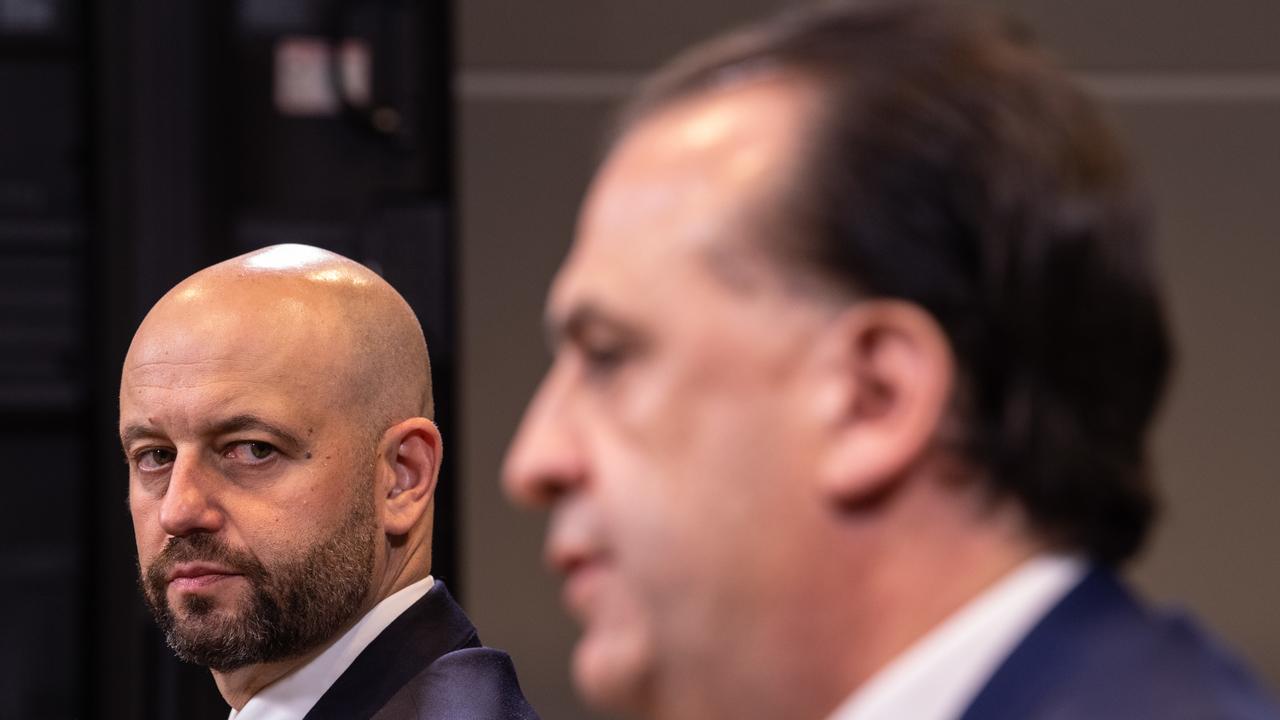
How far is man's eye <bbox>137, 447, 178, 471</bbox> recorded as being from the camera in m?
1.46

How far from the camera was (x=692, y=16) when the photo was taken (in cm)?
288

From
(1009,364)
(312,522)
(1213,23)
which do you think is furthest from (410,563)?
(1213,23)

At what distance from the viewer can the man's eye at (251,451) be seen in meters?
1.43

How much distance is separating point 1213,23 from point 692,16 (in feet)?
3.01

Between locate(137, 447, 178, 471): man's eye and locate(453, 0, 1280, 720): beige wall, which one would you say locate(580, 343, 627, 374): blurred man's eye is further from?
locate(453, 0, 1280, 720): beige wall

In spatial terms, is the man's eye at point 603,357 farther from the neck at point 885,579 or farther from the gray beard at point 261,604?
the gray beard at point 261,604

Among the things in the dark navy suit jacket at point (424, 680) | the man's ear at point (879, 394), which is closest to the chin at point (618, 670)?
the man's ear at point (879, 394)

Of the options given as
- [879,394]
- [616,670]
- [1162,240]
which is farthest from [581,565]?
[1162,240]

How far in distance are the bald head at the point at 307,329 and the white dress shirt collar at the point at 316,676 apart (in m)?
0.17

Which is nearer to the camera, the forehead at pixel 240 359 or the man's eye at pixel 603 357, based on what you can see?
the man's eye at pixel 603 357

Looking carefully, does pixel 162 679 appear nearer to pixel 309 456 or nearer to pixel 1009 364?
pixel 309 456

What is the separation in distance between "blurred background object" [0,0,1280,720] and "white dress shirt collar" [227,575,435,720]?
1.37 meters

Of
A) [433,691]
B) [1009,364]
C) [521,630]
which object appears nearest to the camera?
[1009,364]

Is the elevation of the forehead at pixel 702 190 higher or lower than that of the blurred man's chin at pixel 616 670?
higher
